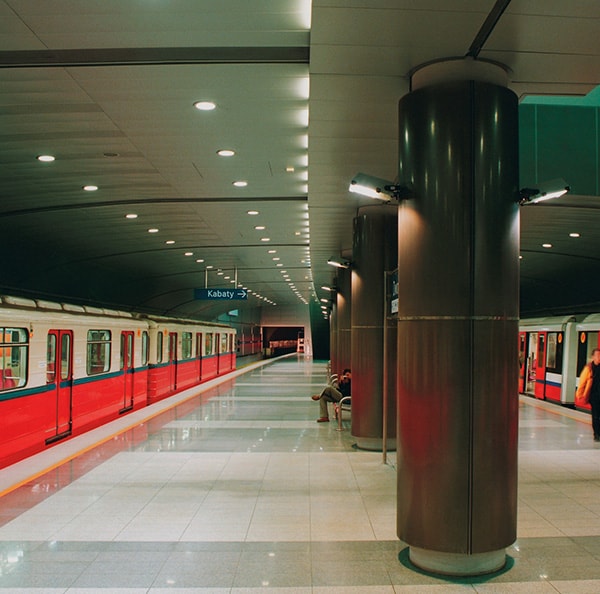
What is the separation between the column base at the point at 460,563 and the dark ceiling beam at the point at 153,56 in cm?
411

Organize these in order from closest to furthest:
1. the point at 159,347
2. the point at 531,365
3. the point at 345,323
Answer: the point at 345,323
the point at 159,347
the point at 531,365

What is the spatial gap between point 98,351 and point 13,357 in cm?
370

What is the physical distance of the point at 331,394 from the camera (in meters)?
12.2

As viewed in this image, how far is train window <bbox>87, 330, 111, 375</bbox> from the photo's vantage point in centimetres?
1173

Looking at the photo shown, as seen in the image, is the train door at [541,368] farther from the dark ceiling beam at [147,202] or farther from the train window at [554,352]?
the dark ceiling beam at [147,202]

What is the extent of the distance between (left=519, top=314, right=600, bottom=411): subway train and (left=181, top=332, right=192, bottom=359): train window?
10969 millimetres

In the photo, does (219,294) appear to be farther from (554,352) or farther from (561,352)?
(561,352)

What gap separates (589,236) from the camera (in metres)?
13.7

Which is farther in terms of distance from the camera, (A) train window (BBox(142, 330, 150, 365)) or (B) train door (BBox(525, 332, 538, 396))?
(B) train door (BBox(525, 332, 538, 396))

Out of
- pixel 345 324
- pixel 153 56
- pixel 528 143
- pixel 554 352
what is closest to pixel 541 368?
pixel 554 352

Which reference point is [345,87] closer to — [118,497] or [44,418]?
[118,497]

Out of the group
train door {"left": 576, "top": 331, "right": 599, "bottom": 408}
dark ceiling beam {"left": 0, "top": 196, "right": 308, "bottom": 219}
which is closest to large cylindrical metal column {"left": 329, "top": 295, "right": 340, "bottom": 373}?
train door {"left": 576, "top": 331, "right": 599, "bottom": 408}

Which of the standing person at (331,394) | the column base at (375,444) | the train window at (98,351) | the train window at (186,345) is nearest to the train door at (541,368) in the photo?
the standing person at (331,394)

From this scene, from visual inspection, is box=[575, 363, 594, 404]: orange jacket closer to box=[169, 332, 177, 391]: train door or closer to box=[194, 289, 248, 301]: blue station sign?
box=[169, 332, 177, 391]: train door
